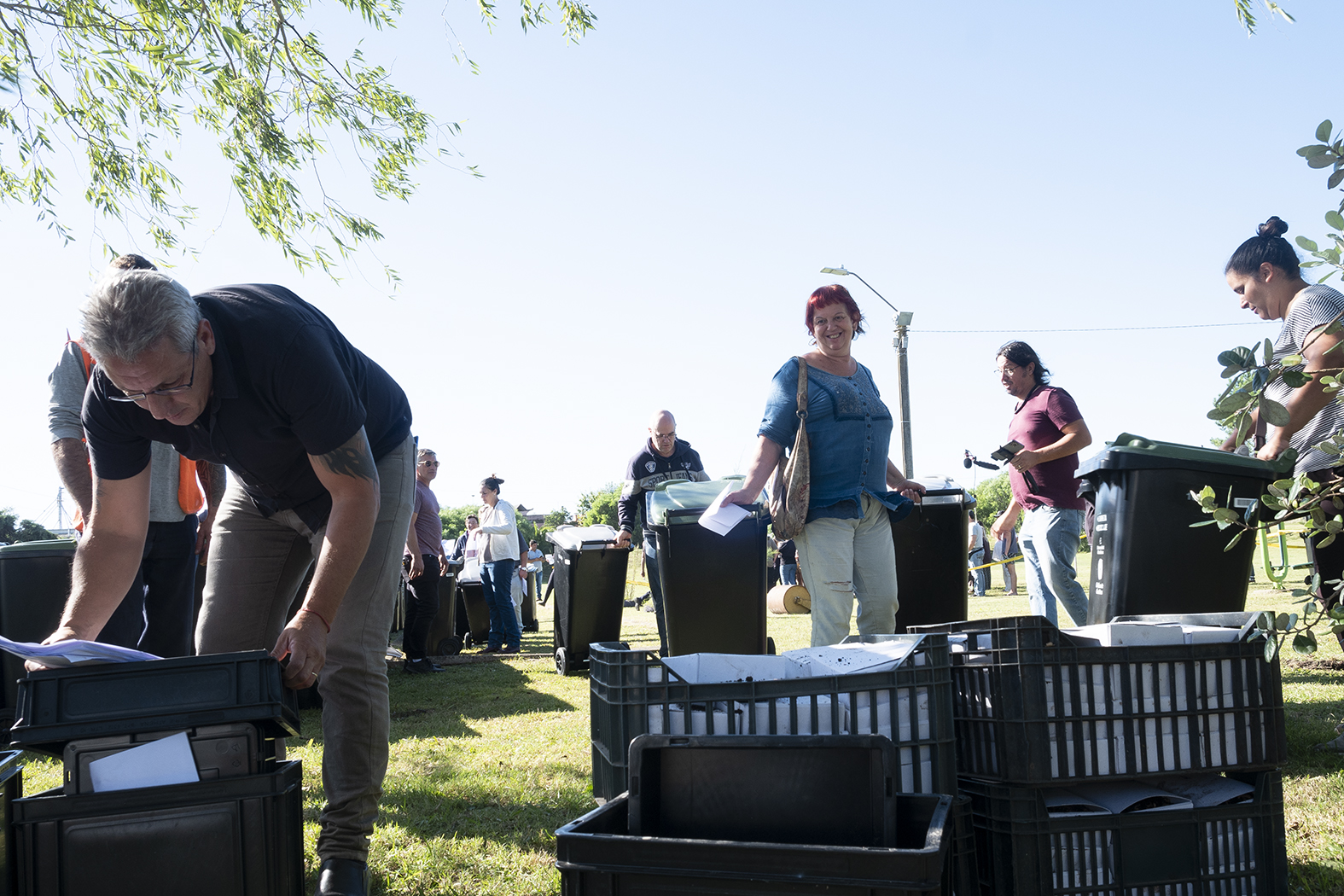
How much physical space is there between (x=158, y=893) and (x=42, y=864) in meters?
0.20

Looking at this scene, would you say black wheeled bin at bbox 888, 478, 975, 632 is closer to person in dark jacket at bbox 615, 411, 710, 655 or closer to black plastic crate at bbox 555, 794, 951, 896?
person in dark jacket at bbox 615, 411, 710, 655

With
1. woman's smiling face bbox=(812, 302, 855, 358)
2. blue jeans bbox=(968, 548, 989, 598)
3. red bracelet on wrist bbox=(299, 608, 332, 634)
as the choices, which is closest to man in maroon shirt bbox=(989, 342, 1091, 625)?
woman's smiling face bbox=(812, 302, 855, 358)

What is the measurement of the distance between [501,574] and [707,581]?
15.2 ft

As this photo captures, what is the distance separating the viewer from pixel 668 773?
1627 mm

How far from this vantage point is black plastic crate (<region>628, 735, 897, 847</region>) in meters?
1.50

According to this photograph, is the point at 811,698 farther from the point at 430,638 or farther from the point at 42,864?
the point at 430,638

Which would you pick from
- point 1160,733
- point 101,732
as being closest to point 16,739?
point 101,732

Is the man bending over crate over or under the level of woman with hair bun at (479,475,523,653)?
over

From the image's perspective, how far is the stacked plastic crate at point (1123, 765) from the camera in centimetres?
191

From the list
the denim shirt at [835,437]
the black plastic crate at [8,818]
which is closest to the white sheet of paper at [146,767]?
the black plastic crate at [8,818]

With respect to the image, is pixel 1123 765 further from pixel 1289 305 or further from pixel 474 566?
pixel 474 566

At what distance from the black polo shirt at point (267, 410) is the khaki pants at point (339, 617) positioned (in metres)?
0.09

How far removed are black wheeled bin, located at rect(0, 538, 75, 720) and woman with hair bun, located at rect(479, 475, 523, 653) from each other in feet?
15.5

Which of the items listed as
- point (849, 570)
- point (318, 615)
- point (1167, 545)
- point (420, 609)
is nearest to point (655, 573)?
point (849, 570)
